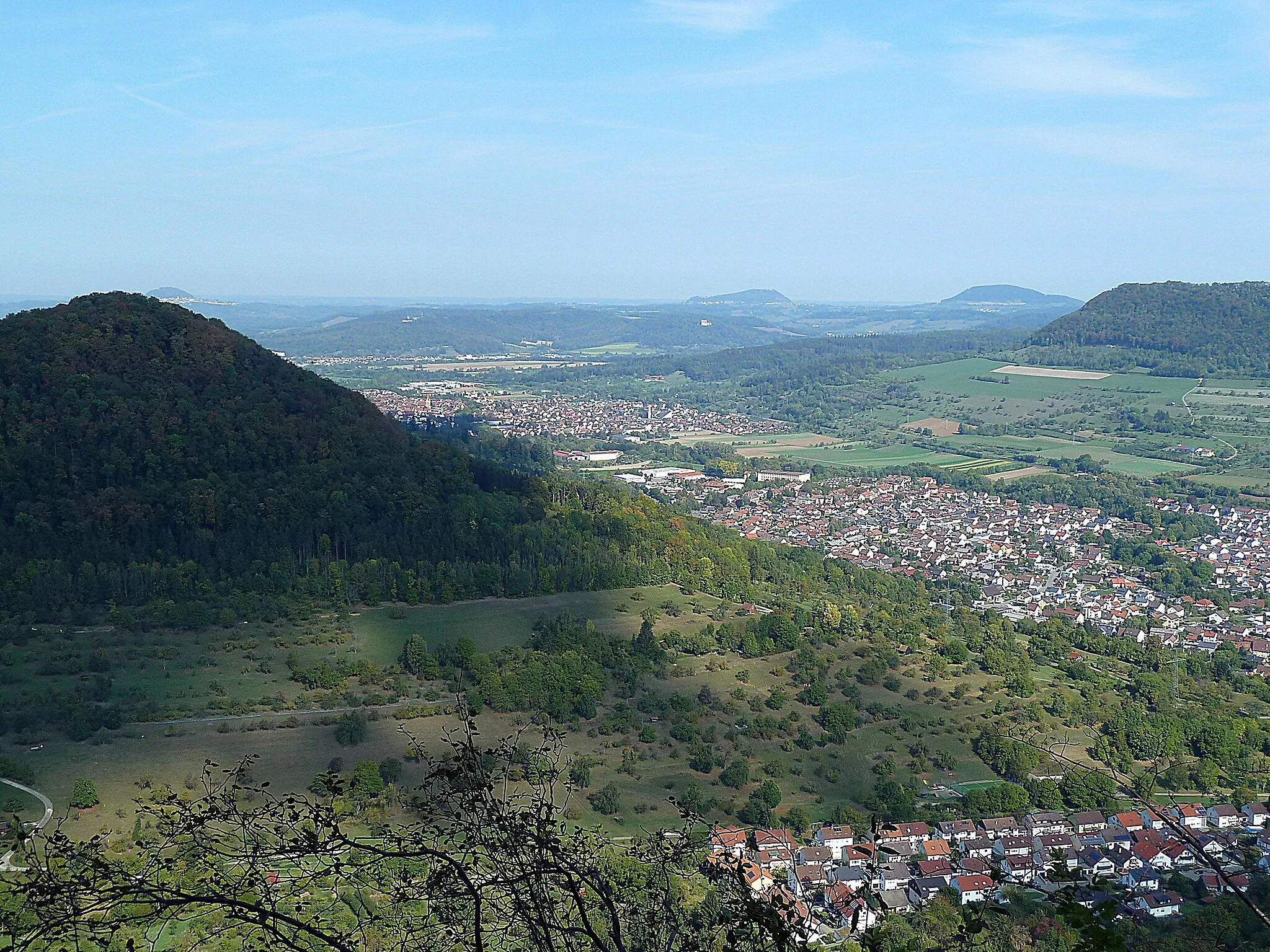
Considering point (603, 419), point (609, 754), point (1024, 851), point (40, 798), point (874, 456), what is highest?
point (603, 419)

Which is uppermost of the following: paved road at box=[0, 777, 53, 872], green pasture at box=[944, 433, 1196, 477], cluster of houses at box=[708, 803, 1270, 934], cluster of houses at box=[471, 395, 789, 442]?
cluster of houses at box=[471, 395, 789, 442]

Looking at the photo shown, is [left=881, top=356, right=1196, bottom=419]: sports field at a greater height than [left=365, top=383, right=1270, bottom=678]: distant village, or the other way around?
[left=881, top=356, right=1196, bottom=419]: sports field

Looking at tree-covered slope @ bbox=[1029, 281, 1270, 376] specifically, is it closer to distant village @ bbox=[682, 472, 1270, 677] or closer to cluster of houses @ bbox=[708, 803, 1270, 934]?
distant village @ bbox=[682, 472, 1270, 677]

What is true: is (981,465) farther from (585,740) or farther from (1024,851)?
(1024,851)

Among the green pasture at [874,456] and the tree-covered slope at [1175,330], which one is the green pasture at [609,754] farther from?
the tree-covered slope at [1175,330]

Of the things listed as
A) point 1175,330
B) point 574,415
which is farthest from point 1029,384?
point 574,415

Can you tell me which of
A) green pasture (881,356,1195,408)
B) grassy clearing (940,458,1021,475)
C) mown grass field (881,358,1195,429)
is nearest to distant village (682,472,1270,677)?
grassy clearing (940,458,1021,475)
